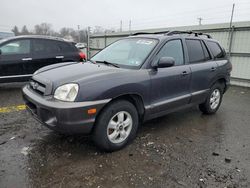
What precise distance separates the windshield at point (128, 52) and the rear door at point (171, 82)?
0.77 ft

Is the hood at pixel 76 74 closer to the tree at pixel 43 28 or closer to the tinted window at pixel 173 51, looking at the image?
the tinted window at pixel 173 51

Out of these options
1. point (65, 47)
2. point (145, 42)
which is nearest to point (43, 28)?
point (65, 47)

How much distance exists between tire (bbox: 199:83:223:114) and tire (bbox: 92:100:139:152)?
222cm

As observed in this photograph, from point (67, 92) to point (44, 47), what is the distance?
4698 mm

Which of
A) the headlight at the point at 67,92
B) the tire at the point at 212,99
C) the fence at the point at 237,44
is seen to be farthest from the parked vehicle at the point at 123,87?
the fence at the point at 237,44

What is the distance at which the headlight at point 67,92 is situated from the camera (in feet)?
8.69

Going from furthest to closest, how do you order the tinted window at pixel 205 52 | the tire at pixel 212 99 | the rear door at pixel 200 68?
the tire at pixel 212 99, the tinted window at pixel 205 52, the rear door at pixel 200 68

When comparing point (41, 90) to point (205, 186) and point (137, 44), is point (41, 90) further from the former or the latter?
point (205, 186)

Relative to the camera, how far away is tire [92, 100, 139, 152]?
2850 millimetres

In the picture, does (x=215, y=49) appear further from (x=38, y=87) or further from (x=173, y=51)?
(x=38, y=87)

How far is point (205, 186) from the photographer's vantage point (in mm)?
2441

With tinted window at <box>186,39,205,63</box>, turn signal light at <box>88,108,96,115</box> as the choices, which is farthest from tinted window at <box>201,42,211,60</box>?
turn signal light at <box>88,108,96,115</box>

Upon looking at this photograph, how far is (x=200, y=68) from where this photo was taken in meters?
4.25

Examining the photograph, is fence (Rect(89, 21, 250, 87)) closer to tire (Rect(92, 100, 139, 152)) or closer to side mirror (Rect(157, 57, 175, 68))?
side mirror (Rect(157, 57, 175, 68))
